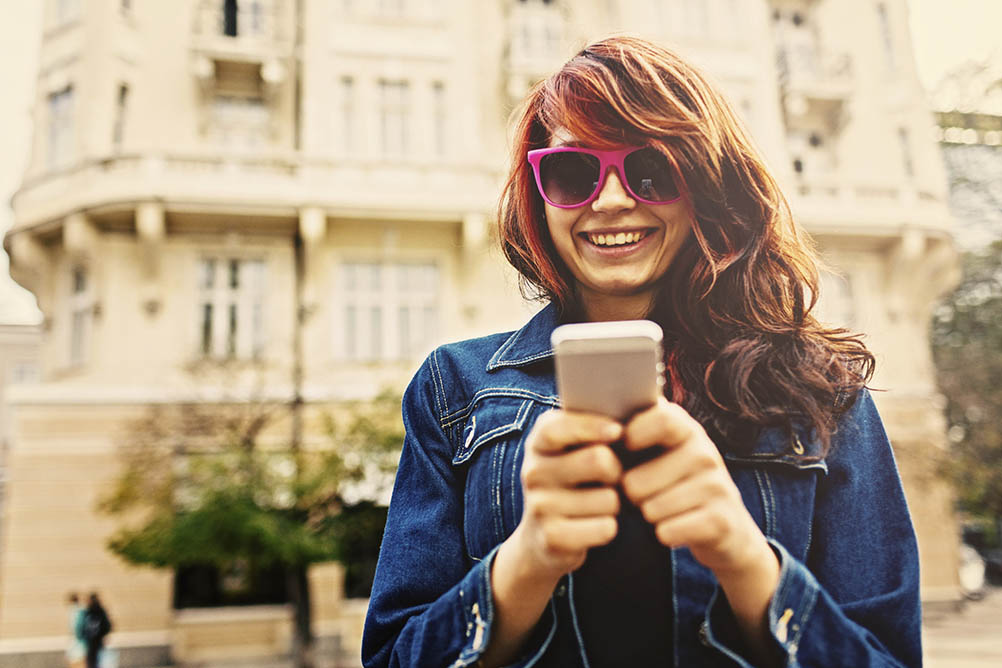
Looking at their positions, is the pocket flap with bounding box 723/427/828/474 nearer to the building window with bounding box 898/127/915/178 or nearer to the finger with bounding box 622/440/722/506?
the finger with bounding box 622/440/722/506

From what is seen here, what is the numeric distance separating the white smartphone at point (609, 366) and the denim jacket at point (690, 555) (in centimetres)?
29

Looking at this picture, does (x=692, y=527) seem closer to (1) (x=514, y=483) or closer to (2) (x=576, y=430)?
(2) (x=576, y=430)

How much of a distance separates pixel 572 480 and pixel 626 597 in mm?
348

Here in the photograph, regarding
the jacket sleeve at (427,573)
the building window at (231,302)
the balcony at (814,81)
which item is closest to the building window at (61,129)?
the building window at (231,302)

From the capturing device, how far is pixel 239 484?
8609 mm

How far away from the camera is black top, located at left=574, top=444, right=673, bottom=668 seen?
0.94 m

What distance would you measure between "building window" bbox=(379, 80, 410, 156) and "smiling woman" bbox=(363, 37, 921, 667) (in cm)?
1255

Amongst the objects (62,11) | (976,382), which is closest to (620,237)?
(976,382)

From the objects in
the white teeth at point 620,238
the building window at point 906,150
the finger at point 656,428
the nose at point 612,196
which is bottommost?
the finger at point 656,428

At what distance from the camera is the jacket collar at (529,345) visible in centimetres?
111

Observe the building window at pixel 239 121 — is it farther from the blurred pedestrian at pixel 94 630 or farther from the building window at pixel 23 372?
the building window at pixel 23 372

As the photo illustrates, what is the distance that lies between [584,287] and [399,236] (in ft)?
39.2

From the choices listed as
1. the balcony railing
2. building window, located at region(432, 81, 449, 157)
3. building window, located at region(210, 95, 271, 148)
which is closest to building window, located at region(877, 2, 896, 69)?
the balcony railing

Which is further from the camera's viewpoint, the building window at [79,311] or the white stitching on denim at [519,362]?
the building window at [79,311]
